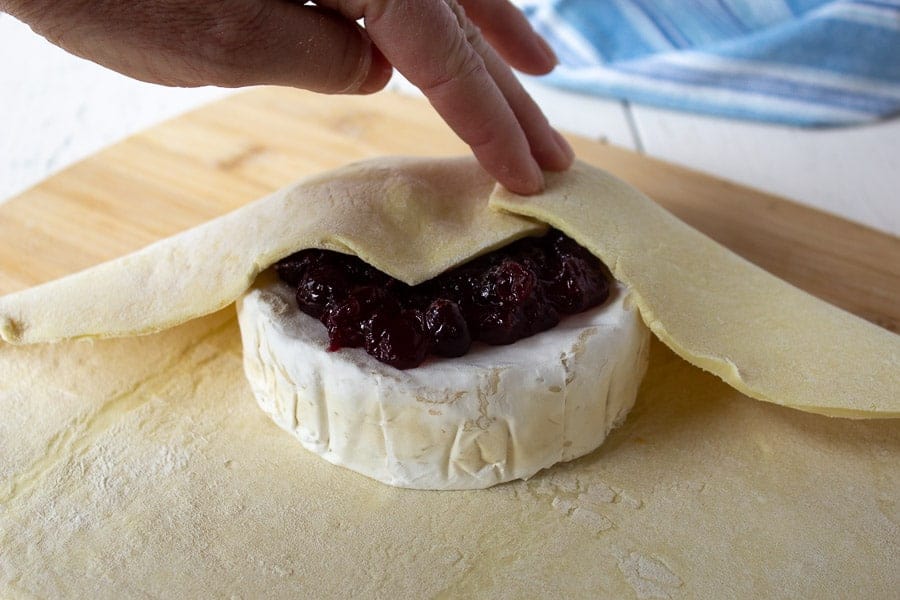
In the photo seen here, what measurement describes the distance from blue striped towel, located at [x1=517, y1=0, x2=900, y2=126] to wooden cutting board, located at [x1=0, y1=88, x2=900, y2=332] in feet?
1.09

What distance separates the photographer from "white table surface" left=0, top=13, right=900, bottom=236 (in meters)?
3.49

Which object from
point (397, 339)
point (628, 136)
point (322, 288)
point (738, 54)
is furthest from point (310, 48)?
point (738, 54)

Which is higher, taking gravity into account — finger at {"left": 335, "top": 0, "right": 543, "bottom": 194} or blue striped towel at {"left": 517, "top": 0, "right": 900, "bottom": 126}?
finger at {"left": 335, "top": 0, "right": 543, "bottom": 194}

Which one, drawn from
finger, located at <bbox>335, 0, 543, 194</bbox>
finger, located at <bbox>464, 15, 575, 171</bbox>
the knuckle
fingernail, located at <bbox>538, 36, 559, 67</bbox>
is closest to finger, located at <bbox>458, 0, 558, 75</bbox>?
fingernail, located at <bbox>538, 36, 559, 67</bbox>

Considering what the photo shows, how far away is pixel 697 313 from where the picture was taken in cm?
228

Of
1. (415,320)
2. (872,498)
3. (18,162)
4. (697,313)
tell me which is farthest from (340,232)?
(18,162)

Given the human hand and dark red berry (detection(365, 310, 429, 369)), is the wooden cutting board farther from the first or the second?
dark red berry (detection(365, 310, 429, 369))

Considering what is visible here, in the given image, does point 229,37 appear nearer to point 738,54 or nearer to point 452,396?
point 452,396

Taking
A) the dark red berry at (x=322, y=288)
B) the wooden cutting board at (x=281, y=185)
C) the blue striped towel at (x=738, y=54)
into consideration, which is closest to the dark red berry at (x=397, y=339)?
the dark red berry at (x=322, y=288)

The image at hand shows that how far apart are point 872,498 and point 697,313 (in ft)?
→ 1.92

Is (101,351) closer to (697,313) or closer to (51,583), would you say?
(51,583)

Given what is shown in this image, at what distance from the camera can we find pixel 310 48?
2.03 meters

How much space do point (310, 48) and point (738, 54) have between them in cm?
234

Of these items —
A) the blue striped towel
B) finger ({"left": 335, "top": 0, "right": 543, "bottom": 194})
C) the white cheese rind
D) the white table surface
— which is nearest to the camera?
finger ({"left": 335, "top": 0, "right": 543, "bottom": 194})
